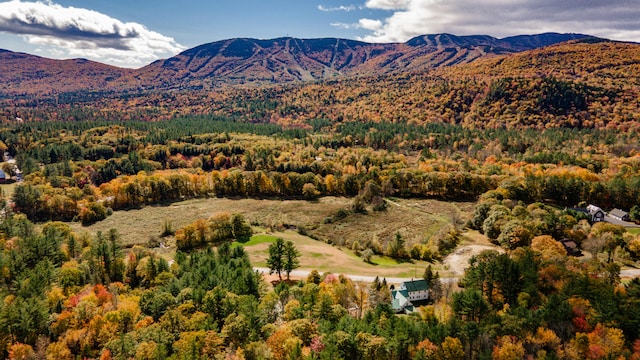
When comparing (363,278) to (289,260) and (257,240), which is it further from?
(257,240)

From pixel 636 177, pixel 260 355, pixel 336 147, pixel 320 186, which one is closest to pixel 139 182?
pixel 320 186

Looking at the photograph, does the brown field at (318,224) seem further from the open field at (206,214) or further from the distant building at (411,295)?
the distant building at (411,295)

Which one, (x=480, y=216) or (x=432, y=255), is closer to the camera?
(x=432, y=255)

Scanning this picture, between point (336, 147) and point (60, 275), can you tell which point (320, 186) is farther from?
point (60, 275)

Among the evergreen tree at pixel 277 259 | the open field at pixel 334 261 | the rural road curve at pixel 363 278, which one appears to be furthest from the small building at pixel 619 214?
the evergreen tree at pixel 277 259

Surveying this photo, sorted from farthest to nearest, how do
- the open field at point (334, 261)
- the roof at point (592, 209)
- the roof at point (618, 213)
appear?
the roof at point (592, 209)
the roof at point (618, 213)
the open field at point (334, 261)

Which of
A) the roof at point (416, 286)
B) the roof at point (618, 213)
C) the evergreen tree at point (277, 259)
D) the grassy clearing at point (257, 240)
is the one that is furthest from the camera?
the roof at point (618, 213)
